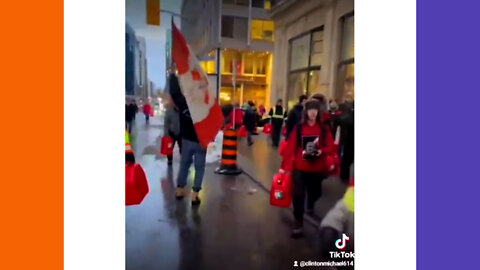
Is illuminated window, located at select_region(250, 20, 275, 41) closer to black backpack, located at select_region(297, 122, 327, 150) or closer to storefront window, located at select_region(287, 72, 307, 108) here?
storefront window, located at select_region(287, 72, 307, 108)

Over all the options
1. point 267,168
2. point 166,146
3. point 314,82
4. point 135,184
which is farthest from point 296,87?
point 135,184

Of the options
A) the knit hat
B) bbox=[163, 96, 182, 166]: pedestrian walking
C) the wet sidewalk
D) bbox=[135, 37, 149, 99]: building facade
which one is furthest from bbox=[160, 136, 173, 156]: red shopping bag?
the knit hat

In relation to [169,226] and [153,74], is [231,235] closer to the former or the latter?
[169,226]

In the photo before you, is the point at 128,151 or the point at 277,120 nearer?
the point at 128,151

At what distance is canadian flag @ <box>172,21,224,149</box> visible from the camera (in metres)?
1.63

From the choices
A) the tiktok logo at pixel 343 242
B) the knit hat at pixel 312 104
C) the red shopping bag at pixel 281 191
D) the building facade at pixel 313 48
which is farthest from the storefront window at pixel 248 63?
the tiktok logo at pixel 343 242

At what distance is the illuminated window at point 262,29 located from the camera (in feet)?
5.64

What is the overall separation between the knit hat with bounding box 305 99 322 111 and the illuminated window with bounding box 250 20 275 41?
39 centimetres

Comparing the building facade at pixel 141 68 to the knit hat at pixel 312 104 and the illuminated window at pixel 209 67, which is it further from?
the knit hat at pixel 312 104

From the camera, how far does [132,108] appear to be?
1.62 metres

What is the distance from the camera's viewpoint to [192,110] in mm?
1682

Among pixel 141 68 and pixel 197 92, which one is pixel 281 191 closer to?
pixel 197 92

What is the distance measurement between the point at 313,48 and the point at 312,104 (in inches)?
12.1
